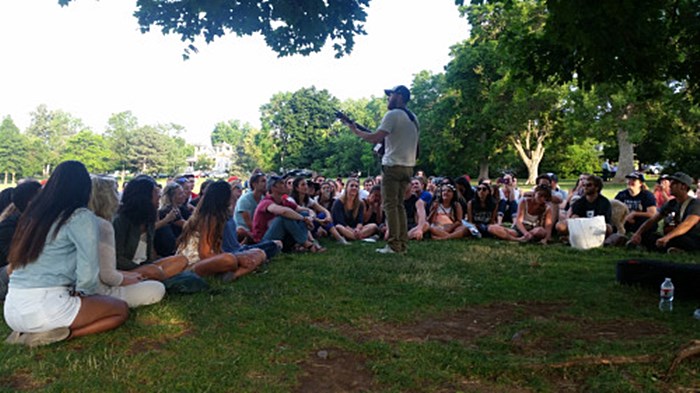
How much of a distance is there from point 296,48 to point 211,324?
168 inches

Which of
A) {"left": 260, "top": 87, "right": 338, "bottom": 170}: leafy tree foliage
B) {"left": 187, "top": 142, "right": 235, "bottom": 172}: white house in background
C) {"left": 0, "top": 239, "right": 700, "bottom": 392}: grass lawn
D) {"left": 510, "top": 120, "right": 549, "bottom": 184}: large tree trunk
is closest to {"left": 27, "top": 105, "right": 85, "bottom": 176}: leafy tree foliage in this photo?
{"left": 260, "top": 87, "right": 338, "bottom": 170}: leafy tree foliage

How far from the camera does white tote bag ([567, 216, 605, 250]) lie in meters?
9.12

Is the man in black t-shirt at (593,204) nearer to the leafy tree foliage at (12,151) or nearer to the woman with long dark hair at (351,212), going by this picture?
the woman with long dark hair at (351,212)

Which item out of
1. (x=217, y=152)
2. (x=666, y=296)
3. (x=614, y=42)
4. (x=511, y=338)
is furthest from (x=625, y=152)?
(x=217, y=152)

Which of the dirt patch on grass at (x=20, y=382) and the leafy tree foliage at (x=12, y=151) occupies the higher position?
the leafy tree foliage at (x=12, y=151)

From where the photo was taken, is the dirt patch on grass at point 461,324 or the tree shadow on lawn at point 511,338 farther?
the dirt patch on grass at point 461,324

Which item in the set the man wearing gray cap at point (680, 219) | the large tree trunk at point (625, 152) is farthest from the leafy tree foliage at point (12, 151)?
the man wearing gray cap at point (680, 219)

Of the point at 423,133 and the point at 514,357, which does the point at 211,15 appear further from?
the point at 423,133

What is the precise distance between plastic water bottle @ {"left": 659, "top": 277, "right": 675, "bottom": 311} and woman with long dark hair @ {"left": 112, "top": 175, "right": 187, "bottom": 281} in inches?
200

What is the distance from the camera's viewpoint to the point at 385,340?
420cm

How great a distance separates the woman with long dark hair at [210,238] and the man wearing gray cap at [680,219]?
6530 millimetres

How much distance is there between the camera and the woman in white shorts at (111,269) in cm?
453

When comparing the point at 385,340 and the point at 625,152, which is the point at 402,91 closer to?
the point at 385,340

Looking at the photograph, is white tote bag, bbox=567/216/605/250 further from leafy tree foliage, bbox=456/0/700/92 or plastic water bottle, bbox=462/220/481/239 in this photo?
leafy tree foliage, bbox=456/0/700/92
